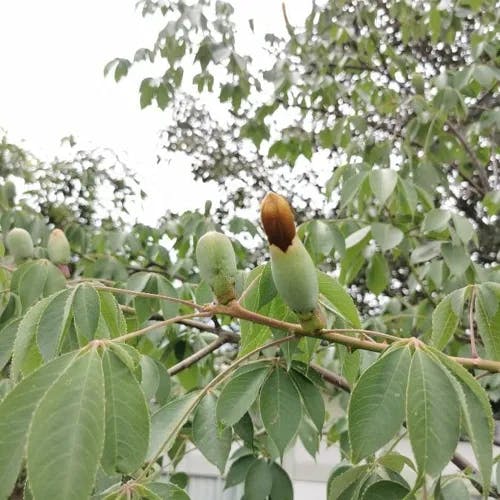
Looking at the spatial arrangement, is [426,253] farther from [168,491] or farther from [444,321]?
[168,491]

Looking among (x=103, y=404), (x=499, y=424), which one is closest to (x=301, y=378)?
(x=103, y=404)

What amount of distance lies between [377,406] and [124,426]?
213mm

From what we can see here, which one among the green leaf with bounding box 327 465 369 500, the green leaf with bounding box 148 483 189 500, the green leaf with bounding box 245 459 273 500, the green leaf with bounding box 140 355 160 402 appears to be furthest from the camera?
the green leaf with bounding box 245 459 273 500

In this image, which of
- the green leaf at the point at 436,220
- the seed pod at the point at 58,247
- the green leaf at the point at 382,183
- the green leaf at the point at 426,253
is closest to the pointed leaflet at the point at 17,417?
the seed pod at the point at 58,247

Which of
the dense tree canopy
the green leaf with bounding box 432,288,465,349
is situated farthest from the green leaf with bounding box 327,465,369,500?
the green leaf with bounding box 432,288,465,349

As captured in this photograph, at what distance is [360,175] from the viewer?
5.32 feet

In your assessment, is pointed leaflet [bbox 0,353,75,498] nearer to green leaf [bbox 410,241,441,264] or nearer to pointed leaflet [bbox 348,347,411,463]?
pointed leaflet [bbox 348,347,411,463]

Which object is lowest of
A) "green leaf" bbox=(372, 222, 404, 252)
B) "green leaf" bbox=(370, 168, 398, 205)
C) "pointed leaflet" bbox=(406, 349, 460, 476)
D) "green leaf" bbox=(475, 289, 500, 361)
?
"pointed leaflet" bbox=(406, 349, 460, 476)

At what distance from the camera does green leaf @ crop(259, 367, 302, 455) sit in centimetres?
76

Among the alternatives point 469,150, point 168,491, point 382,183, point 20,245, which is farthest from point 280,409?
point 469,150

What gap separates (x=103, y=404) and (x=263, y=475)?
30.1 inches

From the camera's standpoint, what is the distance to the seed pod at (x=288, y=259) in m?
0.56

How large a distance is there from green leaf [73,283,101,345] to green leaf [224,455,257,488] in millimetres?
648

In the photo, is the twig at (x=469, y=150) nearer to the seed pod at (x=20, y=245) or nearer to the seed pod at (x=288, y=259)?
the seed pod at (x=20, y=245)
